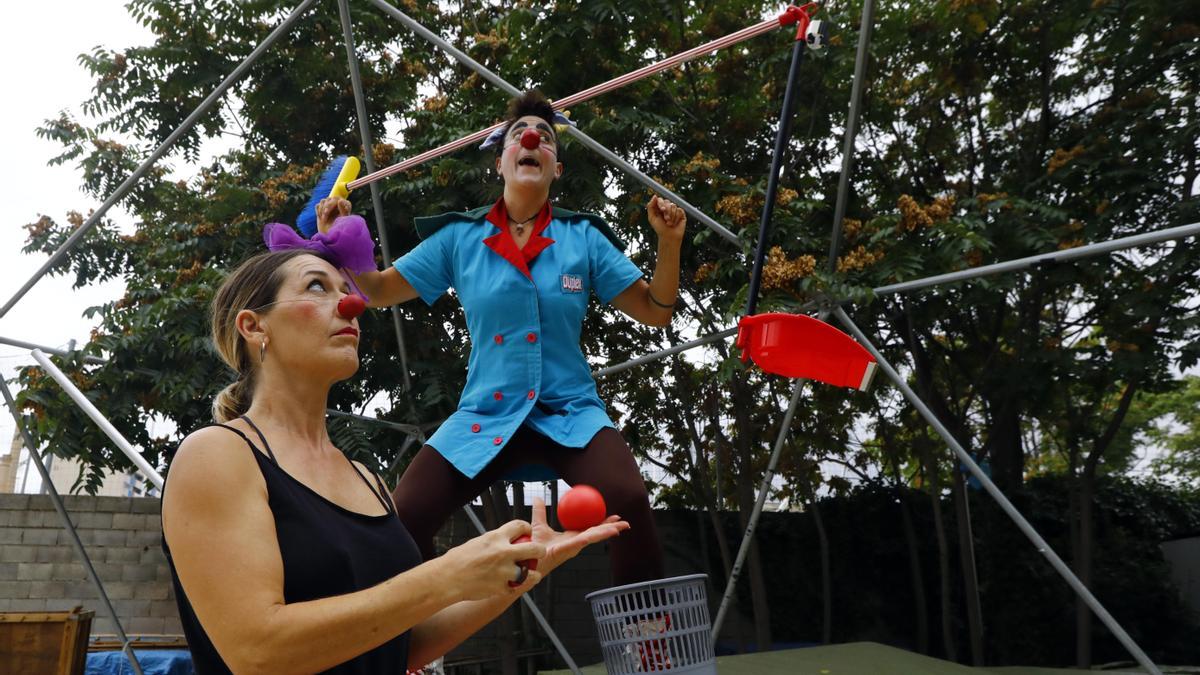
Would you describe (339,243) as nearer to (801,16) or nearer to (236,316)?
(236,316)

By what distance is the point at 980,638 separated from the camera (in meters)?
8.18

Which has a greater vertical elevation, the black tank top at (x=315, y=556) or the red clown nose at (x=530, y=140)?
the red clown nose at (x=530, y=140)

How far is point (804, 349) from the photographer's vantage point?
250 cm

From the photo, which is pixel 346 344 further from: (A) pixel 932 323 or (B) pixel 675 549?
(B) pixel 675 549

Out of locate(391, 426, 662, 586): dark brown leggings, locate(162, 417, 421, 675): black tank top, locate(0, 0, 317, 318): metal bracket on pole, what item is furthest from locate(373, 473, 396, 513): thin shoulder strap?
locate(0, 0, 317, 318): metal bracket on pole

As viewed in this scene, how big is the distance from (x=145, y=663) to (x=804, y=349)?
552 centimetres

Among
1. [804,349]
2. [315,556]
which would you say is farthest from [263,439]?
[804,349]

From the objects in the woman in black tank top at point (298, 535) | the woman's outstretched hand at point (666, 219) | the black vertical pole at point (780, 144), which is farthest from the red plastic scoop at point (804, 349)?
the woman in black tank top at point (298, 535)

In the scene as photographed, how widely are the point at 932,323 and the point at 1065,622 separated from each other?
3.22 m

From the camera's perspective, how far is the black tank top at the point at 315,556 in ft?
3.57

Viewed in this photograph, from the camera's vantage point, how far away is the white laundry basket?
1963 millimetres

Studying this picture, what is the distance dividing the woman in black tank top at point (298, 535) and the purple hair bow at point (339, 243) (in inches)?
2.5

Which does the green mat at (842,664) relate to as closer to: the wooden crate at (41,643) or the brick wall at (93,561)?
the brick wall at (93,561)

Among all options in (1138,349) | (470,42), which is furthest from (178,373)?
(1138,349)
